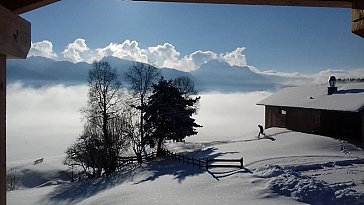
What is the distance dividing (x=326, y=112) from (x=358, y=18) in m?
28.0

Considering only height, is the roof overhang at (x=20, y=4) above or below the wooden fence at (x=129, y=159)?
above

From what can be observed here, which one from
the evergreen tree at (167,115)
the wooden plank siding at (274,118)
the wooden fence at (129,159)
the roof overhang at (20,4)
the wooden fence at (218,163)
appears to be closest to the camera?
the roof overhang at (20,4)

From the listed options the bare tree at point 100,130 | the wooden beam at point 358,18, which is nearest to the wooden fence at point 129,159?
the bare tree at point 100,130

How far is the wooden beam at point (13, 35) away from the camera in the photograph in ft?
6.76

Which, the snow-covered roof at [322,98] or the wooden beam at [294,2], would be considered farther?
the snow-covered roof at [322,98]

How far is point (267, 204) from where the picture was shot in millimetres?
14117

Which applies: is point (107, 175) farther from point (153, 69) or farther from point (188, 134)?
point (153, 69)

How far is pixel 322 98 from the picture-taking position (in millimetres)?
29562

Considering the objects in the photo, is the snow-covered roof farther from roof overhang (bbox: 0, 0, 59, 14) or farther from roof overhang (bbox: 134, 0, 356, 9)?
roof overhang (bbox: 0, 0, 59, 14)

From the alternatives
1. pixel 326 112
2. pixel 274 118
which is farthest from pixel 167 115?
pixel 326 112

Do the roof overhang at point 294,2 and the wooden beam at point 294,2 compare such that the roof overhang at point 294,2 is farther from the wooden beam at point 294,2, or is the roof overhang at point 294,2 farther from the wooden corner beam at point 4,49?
the wooden corner beam at point 4,49

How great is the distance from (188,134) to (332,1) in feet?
Result: 91.0

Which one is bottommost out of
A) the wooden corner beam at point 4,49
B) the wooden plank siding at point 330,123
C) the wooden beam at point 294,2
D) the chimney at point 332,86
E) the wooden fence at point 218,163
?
the wooden fence at point 218,163

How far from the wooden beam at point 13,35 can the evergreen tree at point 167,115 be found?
27225mm
